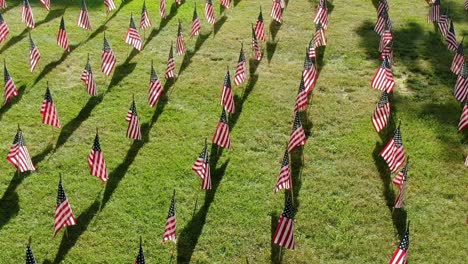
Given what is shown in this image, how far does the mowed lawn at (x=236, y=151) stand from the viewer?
1331cm

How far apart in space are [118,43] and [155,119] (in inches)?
230

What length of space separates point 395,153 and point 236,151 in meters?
4.61

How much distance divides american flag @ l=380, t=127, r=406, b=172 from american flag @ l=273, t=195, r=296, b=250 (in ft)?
13.6

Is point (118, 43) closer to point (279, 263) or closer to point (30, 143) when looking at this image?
point (30, 143)

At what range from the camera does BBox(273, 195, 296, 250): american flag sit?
12.3 metres

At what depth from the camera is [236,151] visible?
1620 cm

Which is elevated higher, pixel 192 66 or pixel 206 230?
pixel 192 66

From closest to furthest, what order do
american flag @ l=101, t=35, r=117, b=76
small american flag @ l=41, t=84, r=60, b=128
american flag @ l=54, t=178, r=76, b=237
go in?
american flag @ l=54, t=178, r=76, b=237, small american flag @ l=41, t=84, r=60, b=128, american flag @ l=101, t=35, r=117, b=76

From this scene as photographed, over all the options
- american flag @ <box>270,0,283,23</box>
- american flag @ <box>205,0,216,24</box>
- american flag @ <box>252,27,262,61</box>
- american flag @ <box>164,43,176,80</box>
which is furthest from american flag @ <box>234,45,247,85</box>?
american flag @ <box>270,0,283,23</box>

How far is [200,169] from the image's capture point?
47.0 feet

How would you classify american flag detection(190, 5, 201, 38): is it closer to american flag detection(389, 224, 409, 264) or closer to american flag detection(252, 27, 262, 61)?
american flag detection(252, 27, 262, 61)

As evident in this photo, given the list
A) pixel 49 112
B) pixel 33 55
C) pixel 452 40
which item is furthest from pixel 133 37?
pixel 452 40

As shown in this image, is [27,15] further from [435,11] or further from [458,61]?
[435,11]

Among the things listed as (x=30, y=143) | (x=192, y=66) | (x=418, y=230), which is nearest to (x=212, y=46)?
(x=192, y=66)
